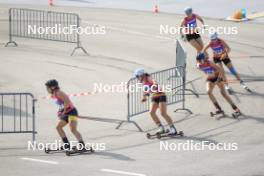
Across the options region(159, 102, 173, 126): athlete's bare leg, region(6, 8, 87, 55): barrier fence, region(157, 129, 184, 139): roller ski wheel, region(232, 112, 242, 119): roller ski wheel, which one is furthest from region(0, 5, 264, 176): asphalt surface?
region(159, 102, 173, 126): athlete's bare leg

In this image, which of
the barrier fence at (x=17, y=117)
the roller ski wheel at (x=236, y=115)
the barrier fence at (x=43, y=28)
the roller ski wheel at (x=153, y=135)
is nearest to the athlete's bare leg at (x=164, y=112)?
the roller ski wheel at (x=153, y=135)

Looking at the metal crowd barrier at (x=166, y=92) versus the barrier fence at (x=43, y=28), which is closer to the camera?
the metal crowd barrier at (x=166, y=92)

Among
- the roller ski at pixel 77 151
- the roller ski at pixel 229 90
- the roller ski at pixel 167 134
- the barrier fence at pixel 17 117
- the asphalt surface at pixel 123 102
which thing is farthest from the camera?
the roller ski at pixel 229 90

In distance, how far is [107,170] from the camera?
16.5 m

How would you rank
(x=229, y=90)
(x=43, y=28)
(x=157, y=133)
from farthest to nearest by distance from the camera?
→ (x=43, y=28) → (x=229, y=90) → (x=157, y=133)

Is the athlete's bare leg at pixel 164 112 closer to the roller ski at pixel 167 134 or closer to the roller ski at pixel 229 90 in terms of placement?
the roller ski at pixel 167 134

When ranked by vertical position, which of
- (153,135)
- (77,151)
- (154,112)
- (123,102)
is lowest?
(77,151)

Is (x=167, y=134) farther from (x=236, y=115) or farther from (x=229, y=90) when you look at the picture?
(x=229, y=90)

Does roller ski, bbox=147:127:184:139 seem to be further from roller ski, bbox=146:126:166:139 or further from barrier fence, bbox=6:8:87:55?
barrier fence, bbox=6:8:87:55

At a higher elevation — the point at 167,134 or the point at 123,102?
the point at 123,102

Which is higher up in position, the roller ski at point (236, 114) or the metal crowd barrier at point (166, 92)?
the metal crowd barrier at point (166, 92)

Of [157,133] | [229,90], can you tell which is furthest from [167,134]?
[229,90]

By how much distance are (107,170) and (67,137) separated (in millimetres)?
3221

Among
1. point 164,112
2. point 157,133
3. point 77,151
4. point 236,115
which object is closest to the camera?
point 77,151
